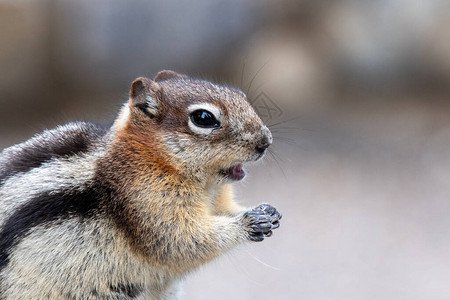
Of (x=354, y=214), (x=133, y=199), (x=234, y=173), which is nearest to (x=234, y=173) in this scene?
(x=234, y=173)


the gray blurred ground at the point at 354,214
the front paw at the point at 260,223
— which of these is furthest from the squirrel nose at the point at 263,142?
the gray blurred ground at the point at 354,214

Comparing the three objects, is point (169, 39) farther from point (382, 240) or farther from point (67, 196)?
point (67, 196)

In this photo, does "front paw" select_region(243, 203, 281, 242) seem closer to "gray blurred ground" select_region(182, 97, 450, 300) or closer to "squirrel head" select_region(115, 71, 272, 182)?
"squirrel head" select_region(115, 71, 272, 182)

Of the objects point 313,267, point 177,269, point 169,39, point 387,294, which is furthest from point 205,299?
point 169,39

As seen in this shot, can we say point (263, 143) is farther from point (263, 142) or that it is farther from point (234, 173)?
point (234, 173)

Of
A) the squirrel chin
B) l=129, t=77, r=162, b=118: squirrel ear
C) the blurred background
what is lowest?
the squirrel chin

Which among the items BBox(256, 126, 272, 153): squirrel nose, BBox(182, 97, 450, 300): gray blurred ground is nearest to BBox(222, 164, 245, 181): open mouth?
BBox(256, 126, 272, 153): squirrel nose
